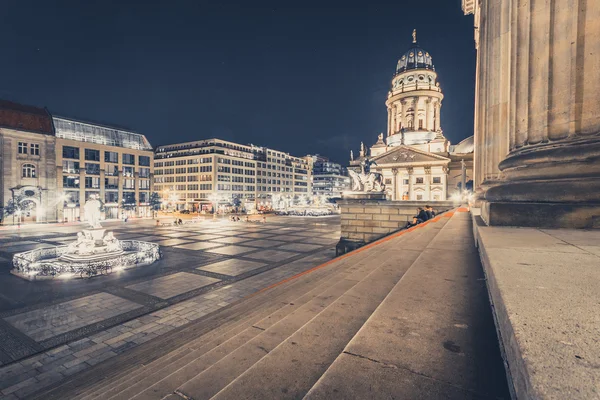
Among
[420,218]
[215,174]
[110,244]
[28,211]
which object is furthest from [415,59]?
[28,211]

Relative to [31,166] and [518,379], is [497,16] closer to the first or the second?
[518,379]

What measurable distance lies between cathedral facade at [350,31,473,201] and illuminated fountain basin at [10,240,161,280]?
4854 centimetres

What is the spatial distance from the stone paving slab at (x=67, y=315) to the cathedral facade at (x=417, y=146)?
173ft

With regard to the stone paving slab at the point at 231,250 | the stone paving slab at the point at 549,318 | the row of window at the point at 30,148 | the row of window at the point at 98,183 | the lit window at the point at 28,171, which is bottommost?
the stone paving slab at the point at 231,250

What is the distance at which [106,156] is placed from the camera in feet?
195

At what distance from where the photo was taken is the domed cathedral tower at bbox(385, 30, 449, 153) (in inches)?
2744

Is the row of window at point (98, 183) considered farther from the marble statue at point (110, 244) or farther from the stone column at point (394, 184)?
the stone column at point (394, 184)

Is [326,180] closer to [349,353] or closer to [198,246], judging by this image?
[198,246]

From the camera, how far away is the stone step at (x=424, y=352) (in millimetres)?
1736

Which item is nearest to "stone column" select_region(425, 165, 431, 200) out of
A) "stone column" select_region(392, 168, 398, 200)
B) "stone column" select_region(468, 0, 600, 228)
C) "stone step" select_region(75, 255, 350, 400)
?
"stone column" select_region(392, 168, 398, 200)

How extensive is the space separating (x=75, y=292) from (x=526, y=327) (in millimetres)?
15340

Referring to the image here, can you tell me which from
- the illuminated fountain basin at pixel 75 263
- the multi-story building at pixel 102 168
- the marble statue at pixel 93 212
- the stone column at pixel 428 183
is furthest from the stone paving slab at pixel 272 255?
the multi-story building at pixel 102 168

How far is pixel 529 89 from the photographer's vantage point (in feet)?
18.4

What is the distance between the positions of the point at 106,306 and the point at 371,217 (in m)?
14.4
